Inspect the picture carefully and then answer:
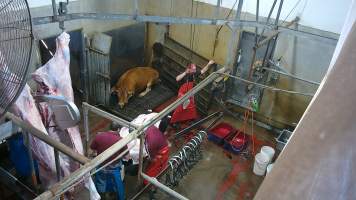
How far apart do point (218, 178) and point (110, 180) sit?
227 cm

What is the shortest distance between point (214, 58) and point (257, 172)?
309cm

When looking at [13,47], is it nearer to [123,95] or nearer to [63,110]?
[63,110]

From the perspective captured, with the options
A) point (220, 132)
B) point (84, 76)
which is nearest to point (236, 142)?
point (220, 132)

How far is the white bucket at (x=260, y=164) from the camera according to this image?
5.30m

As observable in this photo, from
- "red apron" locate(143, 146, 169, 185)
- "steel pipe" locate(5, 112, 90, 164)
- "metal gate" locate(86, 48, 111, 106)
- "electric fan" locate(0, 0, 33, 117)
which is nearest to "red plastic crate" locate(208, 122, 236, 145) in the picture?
"red apron" locate(143, 146, 169, 185)

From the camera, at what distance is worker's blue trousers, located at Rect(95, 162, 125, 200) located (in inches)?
149

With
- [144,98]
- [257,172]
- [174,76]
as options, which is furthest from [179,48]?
[257,172]

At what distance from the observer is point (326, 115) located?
58cm

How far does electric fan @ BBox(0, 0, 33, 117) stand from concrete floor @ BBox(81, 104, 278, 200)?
2.92 meters

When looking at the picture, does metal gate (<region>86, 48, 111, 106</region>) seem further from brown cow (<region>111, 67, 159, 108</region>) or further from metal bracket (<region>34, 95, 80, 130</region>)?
metal bracket (<region>34, 95, 80, 130</region>)

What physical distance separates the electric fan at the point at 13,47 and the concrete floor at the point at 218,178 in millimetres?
2916

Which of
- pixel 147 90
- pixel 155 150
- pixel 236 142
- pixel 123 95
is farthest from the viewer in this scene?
pixel 147 90

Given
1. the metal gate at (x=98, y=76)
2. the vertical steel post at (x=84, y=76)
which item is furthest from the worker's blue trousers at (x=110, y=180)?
the vertical steel post at (x=84, y=76)

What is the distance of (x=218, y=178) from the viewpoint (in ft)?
17.8
